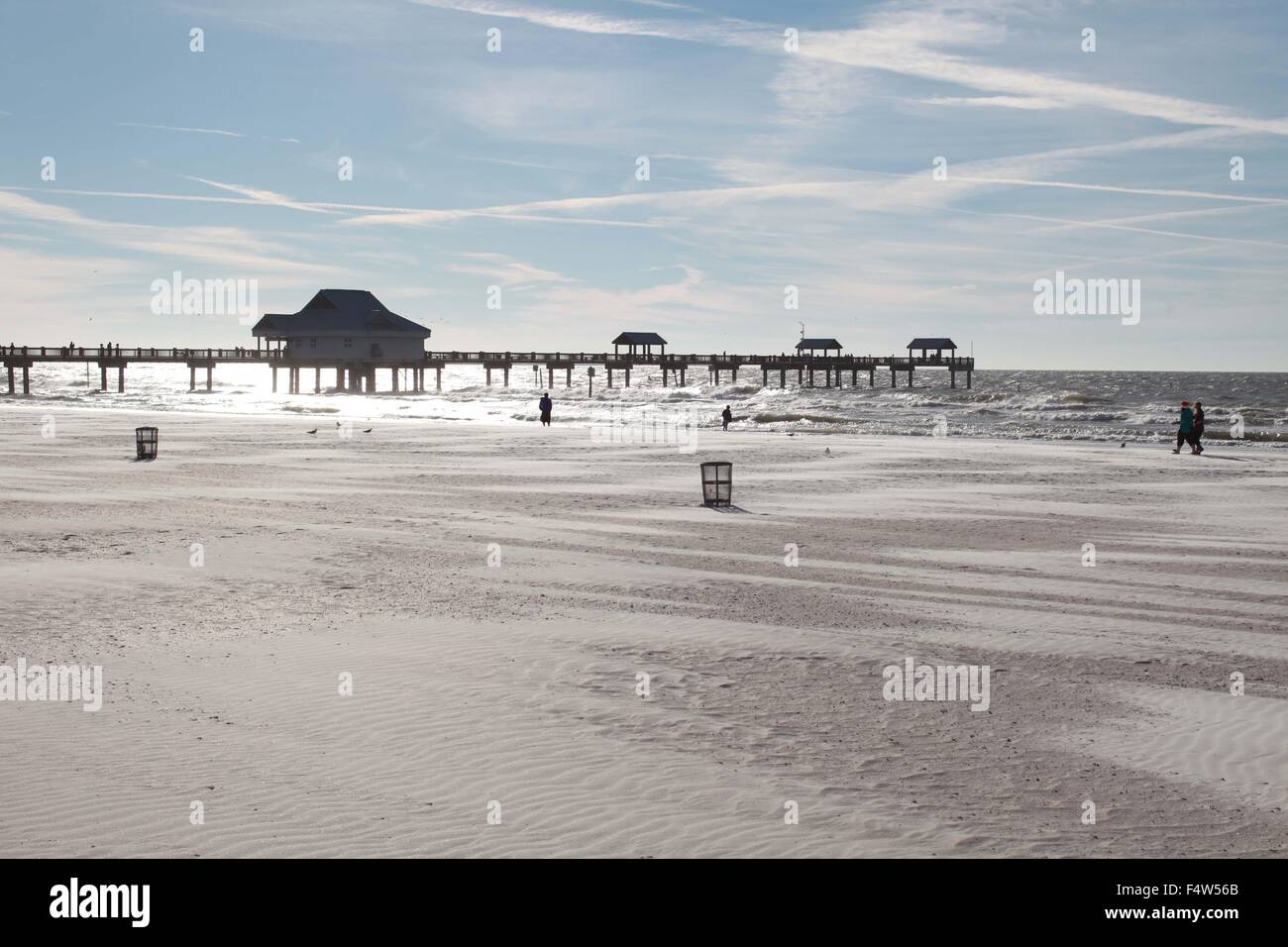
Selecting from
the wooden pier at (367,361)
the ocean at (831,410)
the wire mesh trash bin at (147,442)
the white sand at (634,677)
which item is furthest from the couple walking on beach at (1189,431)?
the wooden pier at (367,361)

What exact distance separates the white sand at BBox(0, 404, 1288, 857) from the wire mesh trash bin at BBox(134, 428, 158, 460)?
8.96 metres

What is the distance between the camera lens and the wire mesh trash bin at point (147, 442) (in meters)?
30.4

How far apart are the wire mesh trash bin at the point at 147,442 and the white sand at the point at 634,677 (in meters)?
8.96

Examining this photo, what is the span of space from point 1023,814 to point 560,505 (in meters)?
15.0

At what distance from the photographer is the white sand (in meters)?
6.63

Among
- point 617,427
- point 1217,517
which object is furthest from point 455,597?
point 617,427

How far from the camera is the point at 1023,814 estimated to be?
6793 mm

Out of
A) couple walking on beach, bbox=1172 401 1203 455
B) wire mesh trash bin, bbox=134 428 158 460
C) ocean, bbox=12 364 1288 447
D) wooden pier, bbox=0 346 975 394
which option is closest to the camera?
wire mesh trash bin, bbox=134 428 158 460
